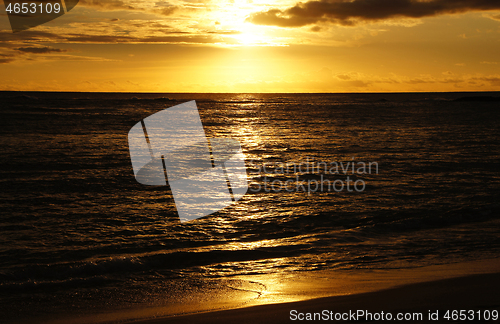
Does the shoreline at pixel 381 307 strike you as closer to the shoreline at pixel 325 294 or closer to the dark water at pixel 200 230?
the shoreline at pixel 325 294

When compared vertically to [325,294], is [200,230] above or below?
below

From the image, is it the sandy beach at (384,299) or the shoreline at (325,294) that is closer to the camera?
the sandy beach at (384,299)

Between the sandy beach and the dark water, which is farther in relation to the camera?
the dark water

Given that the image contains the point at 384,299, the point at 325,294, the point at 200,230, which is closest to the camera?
the point at 384,299

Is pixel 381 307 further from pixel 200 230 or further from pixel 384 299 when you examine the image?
pixel 200 230

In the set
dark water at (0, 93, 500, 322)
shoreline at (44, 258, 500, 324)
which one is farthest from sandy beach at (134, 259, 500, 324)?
dark water at (0, 93, 500, 322)

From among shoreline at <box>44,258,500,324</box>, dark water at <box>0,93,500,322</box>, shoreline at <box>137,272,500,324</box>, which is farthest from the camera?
dark water at <box>0,93,500,322</box>

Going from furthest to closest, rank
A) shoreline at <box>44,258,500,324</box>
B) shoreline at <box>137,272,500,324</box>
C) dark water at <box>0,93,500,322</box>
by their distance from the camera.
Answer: dark water at <box>0,93,500,322</box> < shoreline at <box>44,258,500,324</box> < shoreline at <box>137,272,500,324</box>

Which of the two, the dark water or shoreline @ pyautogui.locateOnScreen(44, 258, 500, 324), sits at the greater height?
shoreline @ pyautogui.locateOnScreen(44, 258, 500, 324)

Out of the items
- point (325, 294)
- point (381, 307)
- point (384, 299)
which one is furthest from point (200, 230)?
point (381, 307)

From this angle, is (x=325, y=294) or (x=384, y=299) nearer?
(x=384, y=299)

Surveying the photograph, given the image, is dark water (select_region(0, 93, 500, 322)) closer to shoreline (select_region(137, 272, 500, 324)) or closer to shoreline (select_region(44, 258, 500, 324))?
shoreline (select_region(44, 258, 500, 324))

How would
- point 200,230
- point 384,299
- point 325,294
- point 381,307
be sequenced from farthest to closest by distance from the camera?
point 200,230 → point 325,294 → point 384,299 → point 381,307

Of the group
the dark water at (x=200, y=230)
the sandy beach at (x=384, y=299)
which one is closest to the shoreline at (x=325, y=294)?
the sandy beach at (x=384, y=299)
